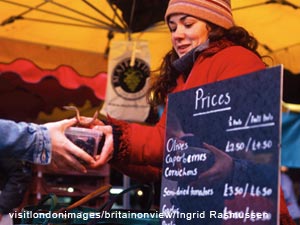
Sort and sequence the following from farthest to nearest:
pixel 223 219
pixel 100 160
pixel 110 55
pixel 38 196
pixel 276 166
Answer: pixel 110 55 < pixel 38 196 < pixel 100 160 < pixel 223 219 < pixel 276 166

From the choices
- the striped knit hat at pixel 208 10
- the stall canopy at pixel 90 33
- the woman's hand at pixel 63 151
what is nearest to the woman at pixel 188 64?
the striped knit hat at pixel 208 10

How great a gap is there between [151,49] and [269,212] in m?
3.52

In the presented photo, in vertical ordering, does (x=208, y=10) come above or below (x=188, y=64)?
above

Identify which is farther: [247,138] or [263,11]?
[263,11]

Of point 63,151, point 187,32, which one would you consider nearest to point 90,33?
point 187,32

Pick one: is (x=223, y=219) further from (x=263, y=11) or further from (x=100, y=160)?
(x=263, y=11)

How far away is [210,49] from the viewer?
1815 mm

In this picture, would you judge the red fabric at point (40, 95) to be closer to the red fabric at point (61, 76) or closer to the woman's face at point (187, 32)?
the red fabric at point (61, 76)

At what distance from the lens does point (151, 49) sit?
4.67 metres

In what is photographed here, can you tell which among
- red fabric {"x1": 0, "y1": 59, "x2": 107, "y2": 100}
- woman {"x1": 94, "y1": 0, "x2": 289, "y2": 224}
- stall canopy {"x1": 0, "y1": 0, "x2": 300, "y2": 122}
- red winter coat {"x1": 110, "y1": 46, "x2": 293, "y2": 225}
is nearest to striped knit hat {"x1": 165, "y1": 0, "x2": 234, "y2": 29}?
woman {"x1": 94, "y1": 0, "x2": 289, "y2": 224}

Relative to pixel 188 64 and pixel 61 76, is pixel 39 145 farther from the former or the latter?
pixel 61 76

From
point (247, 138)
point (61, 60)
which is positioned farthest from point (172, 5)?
point (61, 60)

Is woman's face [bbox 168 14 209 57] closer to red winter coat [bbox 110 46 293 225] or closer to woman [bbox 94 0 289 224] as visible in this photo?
woman [bbox 94 0 289 224]

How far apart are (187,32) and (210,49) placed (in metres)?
A: 0.20
